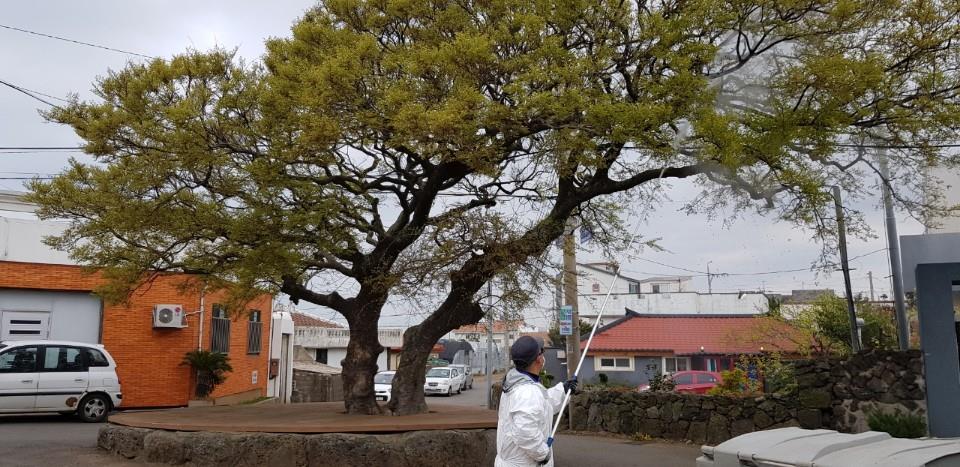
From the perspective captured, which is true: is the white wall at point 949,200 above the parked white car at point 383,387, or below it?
above

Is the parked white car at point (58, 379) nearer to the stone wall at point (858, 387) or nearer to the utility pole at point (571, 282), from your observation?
the utility pole at point (571, 282)

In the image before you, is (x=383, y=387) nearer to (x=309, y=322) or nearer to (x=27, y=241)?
(x=27, y=241)

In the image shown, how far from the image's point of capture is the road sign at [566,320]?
18.9 metres

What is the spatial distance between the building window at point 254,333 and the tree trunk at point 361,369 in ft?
45.7

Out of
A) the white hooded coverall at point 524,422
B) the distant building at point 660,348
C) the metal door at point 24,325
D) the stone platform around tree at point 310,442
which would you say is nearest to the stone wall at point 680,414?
the stone platform around tree at point 310,442

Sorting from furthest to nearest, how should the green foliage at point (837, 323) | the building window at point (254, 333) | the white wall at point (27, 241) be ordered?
the building window at point (254, 333), the green foliage at point (837, 323), the white wall at point (27, 241)

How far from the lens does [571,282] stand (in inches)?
537

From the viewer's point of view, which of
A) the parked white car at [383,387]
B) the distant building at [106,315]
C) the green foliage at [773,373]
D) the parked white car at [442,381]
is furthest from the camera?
the parked white car at [442,381]

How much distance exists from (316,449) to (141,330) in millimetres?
12499

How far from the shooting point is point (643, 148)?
423 inches

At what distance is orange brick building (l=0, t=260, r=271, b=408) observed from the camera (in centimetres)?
1969

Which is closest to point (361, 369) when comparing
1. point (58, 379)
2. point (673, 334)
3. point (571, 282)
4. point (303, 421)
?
point (303, 421)

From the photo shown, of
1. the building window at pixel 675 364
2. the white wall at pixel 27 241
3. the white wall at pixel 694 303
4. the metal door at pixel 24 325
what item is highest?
the white wall at pixel 694 303

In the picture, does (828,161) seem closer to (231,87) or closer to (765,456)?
(765,456)
